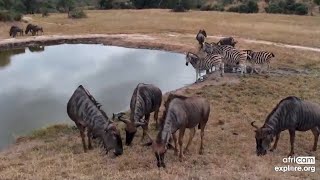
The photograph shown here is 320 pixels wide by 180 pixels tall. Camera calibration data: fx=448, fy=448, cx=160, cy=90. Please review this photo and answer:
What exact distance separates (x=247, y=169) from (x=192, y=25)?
31084 millimetres

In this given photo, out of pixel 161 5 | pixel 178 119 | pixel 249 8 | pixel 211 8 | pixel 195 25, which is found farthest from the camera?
pixel 161 5

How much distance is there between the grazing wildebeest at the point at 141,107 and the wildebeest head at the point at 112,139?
0.51 m

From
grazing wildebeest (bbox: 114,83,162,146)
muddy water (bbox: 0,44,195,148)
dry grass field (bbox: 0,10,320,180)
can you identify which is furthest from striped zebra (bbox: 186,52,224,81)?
grazing wildebeest (bbox: 114,83,162,146)

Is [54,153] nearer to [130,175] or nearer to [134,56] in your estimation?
[130,175]

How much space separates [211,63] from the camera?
2381 cm

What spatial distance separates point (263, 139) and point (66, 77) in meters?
15.1

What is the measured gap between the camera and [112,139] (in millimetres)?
12492

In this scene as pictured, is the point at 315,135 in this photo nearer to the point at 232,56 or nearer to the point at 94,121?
the point at 94,121

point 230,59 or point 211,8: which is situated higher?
point 211,8

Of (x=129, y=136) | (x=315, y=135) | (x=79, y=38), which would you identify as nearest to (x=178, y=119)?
(x=129, y=136)

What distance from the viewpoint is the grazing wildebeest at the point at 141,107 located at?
13.2m

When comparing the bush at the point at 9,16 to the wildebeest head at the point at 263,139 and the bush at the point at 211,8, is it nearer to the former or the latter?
the bush at the point at 211,8

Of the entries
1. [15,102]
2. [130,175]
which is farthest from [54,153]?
[15,102]

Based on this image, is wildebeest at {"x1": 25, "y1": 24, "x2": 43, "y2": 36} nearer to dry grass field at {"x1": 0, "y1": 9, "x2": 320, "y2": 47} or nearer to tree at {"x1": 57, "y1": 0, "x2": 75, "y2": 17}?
dry grass field at {"x1": 0, "y1": 9, "x2": 320, "y2": 47}
